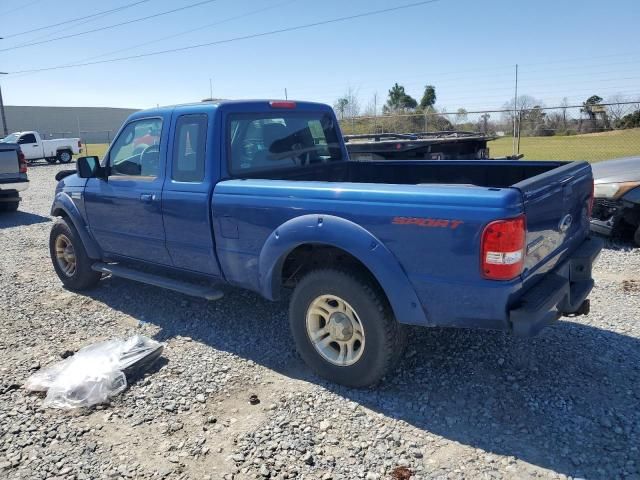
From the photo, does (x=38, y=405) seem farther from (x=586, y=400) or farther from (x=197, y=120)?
(x=586, y=400)

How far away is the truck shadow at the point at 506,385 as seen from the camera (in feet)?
9.51

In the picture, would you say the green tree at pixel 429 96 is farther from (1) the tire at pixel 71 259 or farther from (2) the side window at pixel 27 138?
(1) the tire at pixel 71 259

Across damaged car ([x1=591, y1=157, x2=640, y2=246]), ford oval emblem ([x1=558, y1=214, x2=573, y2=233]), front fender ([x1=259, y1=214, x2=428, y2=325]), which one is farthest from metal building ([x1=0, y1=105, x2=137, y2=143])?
ford oval emblem ([x1=558, y1=214, x2=573, y2=233])

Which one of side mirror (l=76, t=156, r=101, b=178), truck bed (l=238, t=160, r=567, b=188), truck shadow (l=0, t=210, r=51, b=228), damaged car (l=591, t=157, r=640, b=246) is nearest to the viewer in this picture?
truck bed (l=238, t=160, r=567, b=188)

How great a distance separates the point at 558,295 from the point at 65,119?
255ft

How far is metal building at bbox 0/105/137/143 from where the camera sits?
63.9 metres

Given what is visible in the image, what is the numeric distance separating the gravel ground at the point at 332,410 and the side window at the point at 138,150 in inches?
55.9

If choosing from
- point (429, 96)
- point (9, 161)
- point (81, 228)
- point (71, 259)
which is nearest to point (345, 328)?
point (81, 228)

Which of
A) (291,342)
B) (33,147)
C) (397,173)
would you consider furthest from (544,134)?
(33,147)

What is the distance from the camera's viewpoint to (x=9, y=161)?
36.8 ft

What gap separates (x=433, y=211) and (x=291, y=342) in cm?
196

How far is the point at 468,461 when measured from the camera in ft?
9.20

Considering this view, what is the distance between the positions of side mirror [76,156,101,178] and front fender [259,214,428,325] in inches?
96.4

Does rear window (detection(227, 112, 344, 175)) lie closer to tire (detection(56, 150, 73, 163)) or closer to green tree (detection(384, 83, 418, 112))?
tire (detection(56, 150, 73, 163))
